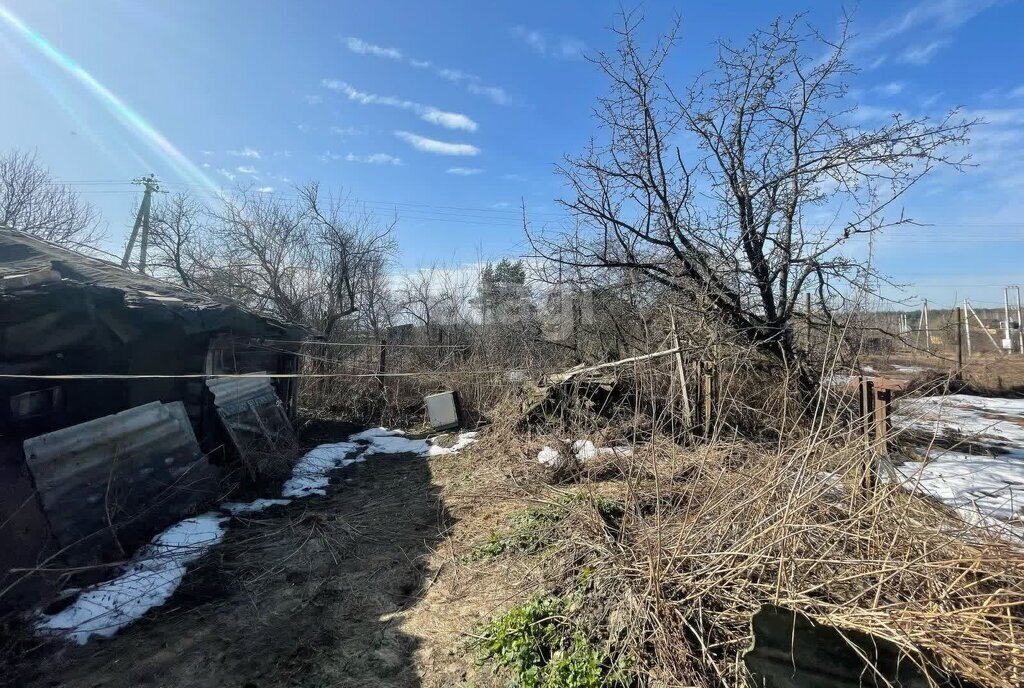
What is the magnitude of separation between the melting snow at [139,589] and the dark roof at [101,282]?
101 inches

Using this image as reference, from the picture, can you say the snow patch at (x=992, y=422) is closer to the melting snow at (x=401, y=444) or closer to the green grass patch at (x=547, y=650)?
the green grass patch at (x=547, y=650)

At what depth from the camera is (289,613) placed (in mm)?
3719

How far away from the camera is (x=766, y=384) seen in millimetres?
7227

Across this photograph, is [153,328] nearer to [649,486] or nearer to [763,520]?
[649,486]

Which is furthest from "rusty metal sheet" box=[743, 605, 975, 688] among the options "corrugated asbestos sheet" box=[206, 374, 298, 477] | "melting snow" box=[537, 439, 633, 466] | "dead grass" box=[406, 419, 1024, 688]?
"corrugated asbestos sheet" box=[206, 374, 298, 477]

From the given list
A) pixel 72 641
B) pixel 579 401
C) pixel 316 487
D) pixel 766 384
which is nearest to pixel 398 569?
pixel 72 641

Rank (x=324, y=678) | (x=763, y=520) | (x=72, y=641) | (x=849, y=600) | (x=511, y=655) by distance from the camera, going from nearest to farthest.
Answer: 1. (x=849, y=600)
2. (x=763, y=520)
3. (x=511, y=655)
4. (x=324, y=678)
5. (x=72, y=641)

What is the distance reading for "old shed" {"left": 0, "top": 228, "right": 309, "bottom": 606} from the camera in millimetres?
4055

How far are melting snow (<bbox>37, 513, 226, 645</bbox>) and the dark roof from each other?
2556 millimetres

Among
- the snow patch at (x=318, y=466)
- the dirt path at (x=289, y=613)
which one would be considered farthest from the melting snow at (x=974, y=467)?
the snow patch at (x=318, y=466)

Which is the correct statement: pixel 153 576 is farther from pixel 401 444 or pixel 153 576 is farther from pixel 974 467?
pixel 974 467

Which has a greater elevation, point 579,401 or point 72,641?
point 579,401

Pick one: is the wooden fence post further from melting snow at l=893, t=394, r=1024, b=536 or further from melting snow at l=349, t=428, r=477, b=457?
melting snow at l=349, t=428, r=477, b=457

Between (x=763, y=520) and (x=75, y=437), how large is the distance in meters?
5.55
